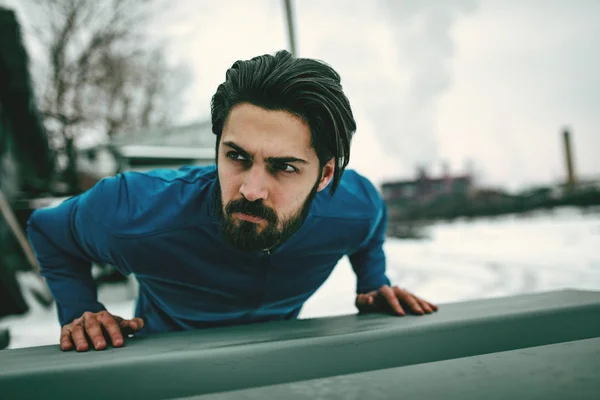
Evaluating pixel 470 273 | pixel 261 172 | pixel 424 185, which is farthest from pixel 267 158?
pixel 424 185

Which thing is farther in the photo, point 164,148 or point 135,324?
point 164,148

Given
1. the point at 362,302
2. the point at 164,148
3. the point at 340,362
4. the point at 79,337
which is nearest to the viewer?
the point at 340,362

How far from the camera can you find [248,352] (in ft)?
3.10

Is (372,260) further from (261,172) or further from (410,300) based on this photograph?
(261,172)

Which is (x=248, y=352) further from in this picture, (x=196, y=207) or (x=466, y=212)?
(x=466, y=212)

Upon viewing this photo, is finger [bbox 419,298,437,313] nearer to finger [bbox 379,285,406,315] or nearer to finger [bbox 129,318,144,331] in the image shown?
finger [bbox 379,285,406,315]

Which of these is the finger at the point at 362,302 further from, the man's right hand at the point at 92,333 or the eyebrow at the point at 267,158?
the man's right hand at the point at 92,333

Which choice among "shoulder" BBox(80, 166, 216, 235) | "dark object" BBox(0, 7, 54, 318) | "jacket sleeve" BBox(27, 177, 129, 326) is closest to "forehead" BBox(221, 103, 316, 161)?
"shoulder" BBox(80, 166, 216, 235)

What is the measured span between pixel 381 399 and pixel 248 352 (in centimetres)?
32

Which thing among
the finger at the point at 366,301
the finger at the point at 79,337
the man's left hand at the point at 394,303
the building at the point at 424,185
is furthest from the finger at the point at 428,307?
the building at the point at 424,185

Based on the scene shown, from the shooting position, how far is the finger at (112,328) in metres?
1.08

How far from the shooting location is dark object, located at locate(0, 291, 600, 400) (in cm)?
83

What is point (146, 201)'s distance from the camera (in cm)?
148

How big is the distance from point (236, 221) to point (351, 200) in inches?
24.7
